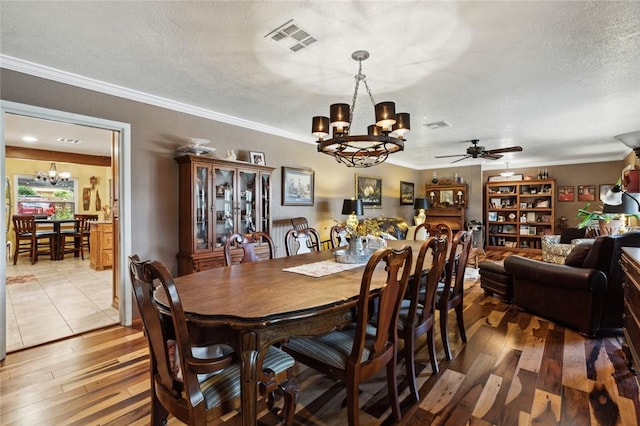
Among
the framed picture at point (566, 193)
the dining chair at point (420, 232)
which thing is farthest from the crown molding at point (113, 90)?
the framed picture at point (566, 193)

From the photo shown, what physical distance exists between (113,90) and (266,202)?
2.04m

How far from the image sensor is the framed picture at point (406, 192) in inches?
316

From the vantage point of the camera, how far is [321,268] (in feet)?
7.32

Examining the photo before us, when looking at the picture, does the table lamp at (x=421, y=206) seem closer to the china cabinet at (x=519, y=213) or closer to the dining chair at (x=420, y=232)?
the china cabinet at (x=519, y=213)

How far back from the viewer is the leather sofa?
2.76 m

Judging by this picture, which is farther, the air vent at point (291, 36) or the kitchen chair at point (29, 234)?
the kitchen chair at point (29, 234)

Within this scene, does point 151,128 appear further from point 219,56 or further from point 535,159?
point 535,159

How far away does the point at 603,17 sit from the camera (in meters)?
1.85

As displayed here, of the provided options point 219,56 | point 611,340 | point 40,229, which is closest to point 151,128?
point 219,56

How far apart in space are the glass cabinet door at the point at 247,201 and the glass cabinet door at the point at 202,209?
0.44 m

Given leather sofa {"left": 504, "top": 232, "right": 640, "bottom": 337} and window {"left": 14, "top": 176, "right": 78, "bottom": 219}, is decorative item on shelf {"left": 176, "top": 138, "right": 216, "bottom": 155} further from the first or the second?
window {"left": 14, "top": 176, "right": 78, "bottom": 219}

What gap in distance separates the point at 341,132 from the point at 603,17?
178 centimetres

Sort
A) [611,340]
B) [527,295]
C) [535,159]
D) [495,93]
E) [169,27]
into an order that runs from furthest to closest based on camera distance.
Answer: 1. [535,159]
2. [527,295]
3. [495,93]
4. [611,340]
5. [169,27]

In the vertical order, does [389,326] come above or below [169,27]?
below
